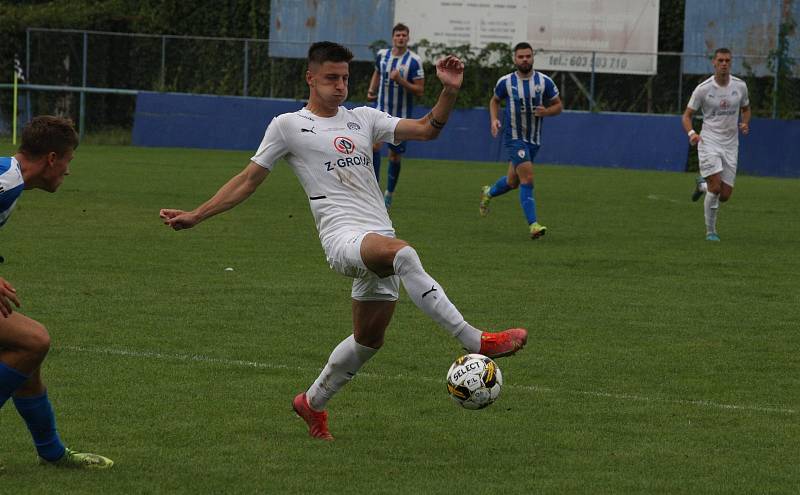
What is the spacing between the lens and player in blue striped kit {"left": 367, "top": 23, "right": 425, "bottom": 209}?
18.1 metres

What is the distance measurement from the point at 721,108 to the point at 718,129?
11.3 inches

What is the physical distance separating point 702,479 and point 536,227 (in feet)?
30.7

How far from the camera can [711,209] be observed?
15.7m

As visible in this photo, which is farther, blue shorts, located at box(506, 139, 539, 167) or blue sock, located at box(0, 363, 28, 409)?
blue shorts, located at box(506, 139, 539, 167)

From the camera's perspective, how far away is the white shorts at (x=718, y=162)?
15.9 m

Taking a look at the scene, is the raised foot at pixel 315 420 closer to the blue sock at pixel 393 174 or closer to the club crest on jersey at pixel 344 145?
the club crest on jersey at pixel 344 145

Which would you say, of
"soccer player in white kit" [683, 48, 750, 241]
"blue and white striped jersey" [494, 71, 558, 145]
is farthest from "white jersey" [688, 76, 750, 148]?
"blue and white striped jersey" [494, 71, 558, 145]

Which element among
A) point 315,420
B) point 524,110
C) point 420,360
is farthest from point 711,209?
point 315,420

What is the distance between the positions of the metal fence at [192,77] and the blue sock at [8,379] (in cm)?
2628

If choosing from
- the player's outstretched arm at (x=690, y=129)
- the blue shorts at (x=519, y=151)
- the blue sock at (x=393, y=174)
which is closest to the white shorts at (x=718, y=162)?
the player's outstretched arm at (x=690, y=129)

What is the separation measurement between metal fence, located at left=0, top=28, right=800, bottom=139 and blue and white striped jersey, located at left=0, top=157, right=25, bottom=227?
26240mm

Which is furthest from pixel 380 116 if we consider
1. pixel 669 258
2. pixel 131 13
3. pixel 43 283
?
pixel 131 13

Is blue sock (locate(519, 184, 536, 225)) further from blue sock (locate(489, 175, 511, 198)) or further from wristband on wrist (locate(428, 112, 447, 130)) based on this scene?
wristband on wrist (locate(428, 112, 447, 130))

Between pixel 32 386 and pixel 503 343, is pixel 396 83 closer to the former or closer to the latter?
pixel 503 343
